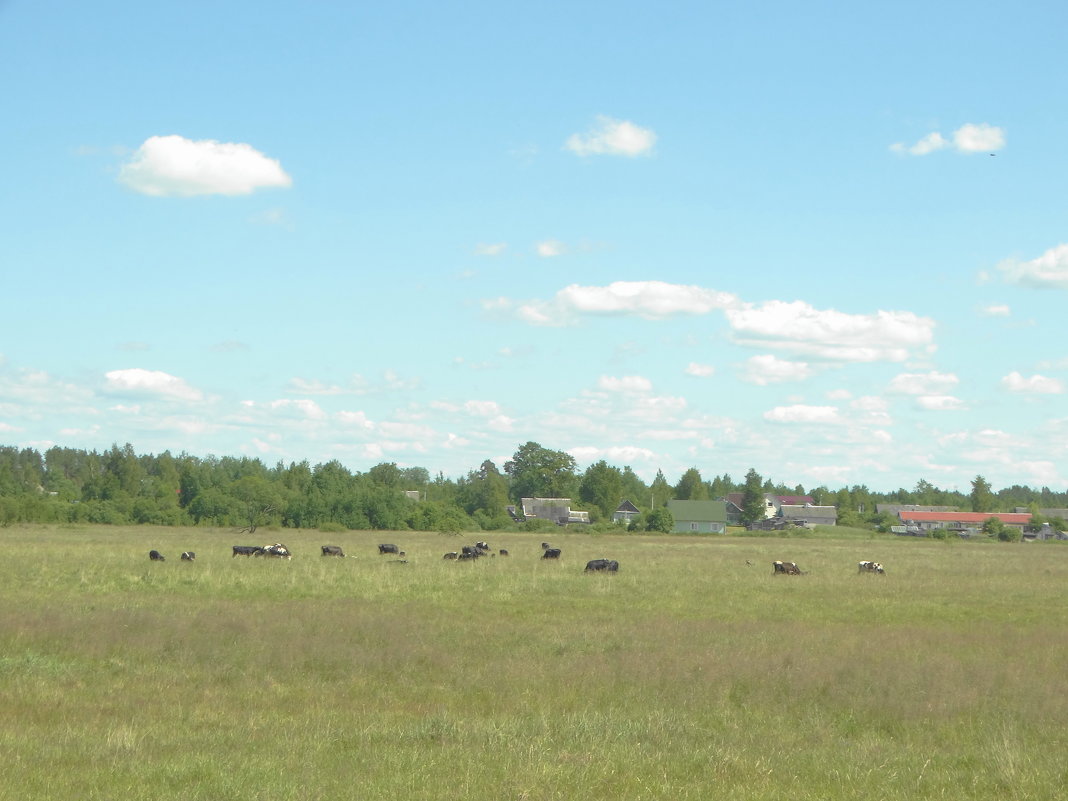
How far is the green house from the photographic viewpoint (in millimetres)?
119250

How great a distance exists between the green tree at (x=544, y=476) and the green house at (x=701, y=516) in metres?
43.5

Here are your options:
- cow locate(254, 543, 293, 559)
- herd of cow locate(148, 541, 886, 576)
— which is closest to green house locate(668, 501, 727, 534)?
herd of cow locate(148, 541, 886, 576)

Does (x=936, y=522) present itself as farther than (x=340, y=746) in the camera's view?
Yes

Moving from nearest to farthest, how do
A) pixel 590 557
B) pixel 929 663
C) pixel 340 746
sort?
1. pixel 340 746
2. pixel 929 663
3. pixel 590 557

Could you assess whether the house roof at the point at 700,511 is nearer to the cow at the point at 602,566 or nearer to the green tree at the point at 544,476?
the green tree at the point at 544,476

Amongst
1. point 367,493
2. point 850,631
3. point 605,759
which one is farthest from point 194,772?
point 367,493

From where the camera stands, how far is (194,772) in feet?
30.3

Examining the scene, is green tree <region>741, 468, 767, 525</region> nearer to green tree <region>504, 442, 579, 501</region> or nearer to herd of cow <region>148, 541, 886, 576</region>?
green tree <region>504, 442, 579, 501</region>

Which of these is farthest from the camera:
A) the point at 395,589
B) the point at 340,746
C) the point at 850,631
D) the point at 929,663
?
the point at 395,589

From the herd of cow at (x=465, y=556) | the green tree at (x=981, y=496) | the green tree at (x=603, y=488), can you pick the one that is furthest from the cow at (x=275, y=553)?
the green tree at (x=981, y=496)

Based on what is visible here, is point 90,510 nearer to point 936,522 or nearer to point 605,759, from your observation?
point 605,759

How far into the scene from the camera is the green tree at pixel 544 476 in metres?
162

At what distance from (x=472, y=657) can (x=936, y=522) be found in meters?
140

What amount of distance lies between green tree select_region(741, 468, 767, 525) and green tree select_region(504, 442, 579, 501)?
103 feet
